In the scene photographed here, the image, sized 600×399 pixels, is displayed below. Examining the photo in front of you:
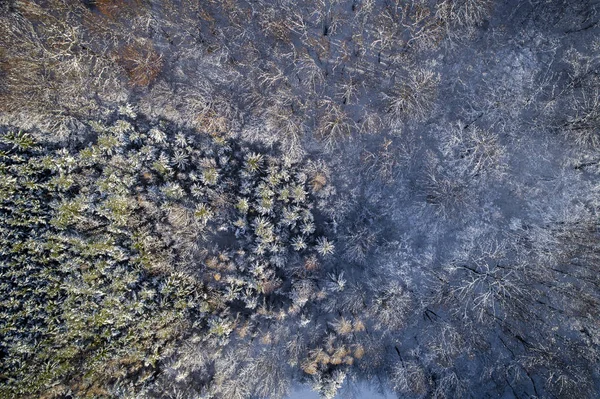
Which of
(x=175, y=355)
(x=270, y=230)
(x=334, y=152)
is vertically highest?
(x=334, y=152)

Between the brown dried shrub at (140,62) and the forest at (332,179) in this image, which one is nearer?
the forest at (332,179)

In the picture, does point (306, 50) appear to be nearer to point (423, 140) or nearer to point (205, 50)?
point (205, 50)

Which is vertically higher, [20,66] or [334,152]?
[334,152]

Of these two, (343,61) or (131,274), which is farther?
(343,61)

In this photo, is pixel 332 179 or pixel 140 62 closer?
pixel 140 62

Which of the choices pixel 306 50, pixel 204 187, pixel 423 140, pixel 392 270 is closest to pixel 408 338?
pixel 392 270

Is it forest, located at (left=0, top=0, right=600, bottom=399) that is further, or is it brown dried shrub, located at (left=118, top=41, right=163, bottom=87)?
brown dried shrub, located at (left=118, top=41, right=163, bottom=87)

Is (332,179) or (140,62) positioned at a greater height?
(140,62)

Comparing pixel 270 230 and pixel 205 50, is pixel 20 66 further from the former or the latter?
pixel 270 230
